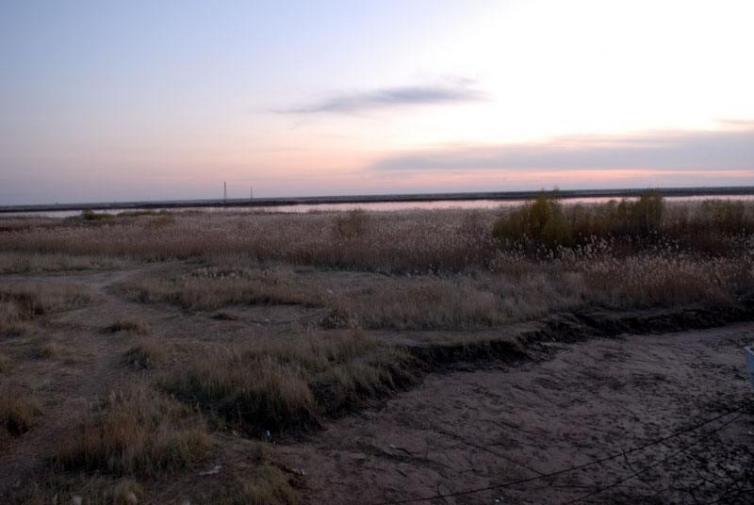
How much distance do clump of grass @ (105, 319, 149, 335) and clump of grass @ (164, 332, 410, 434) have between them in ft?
7.14

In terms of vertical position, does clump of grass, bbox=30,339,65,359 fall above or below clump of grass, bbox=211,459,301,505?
above

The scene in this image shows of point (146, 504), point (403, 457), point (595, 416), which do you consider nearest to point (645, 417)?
point (595, 416)

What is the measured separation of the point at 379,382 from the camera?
778cm

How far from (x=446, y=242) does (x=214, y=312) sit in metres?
7.69

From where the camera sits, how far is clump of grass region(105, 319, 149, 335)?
403 inches

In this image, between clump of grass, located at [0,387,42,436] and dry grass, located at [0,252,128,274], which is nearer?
clump of grass, located at [0,387,42,436]

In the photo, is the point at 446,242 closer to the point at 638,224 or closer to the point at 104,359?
the point at 638,224

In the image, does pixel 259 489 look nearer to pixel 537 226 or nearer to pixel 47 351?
pixel 47 351

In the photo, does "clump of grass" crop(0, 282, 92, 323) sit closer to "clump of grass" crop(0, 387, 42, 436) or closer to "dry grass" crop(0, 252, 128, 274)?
"dry grass" crop(0, 252, 128, 274)

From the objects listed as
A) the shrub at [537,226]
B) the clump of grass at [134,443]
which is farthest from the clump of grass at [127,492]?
the shrub at [537,226]

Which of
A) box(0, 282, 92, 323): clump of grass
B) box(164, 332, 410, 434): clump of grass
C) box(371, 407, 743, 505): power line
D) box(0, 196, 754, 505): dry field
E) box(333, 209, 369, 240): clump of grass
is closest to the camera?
box(371, 407, 743, 505): power line

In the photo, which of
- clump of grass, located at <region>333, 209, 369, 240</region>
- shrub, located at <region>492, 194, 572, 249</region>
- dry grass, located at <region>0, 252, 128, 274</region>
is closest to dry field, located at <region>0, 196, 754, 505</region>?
dry grass, located at <region>0, 252, 128, 274</region>

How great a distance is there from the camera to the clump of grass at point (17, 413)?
6320mm

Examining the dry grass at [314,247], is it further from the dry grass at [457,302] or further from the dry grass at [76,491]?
the dry grass at [76,491]
